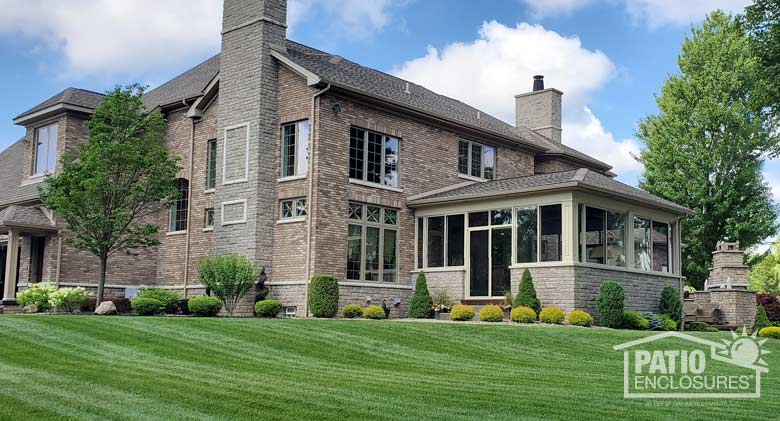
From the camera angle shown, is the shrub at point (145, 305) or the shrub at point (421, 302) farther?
the shrub at point (421, 302)

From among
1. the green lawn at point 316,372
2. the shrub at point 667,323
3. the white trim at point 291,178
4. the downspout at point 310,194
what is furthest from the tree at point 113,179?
the shrub at point 667,323

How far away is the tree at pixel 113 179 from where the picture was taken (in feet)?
69.5

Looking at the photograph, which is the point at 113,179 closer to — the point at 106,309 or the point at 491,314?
the point at 106,309

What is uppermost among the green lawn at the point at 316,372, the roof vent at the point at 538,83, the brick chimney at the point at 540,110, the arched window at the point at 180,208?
the roof vent at the point at 538,83

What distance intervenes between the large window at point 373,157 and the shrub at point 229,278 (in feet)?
13.1

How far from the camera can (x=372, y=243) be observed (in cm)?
2269

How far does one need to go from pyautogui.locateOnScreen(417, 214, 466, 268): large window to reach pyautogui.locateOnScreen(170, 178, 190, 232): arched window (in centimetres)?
761

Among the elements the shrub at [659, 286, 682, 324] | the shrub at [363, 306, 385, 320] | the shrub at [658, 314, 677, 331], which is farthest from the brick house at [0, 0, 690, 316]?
the shrub at [363, 306, 385, 320]

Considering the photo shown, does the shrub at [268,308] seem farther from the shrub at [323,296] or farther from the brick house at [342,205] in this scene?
the shrub at [323,296]

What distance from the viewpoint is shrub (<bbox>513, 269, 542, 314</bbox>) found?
20.2 metres

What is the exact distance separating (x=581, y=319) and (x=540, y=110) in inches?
687

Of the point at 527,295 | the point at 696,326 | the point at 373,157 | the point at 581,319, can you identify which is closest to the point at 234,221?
the point at 373,157

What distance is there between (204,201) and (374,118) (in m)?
5.96

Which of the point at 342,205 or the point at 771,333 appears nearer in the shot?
the point at 771,333
